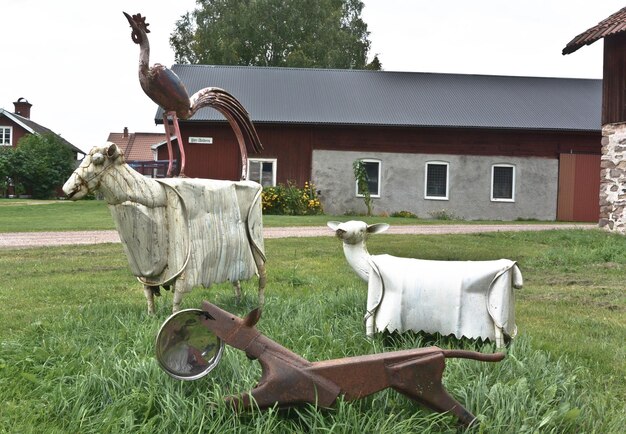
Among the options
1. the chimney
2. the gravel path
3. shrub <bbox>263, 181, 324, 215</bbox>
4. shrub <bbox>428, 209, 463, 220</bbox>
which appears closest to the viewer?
the gravel path

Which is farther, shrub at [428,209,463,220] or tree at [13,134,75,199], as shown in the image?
tree at [13,134,75,199]

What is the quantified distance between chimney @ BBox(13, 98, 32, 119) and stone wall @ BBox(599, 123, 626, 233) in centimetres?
4399

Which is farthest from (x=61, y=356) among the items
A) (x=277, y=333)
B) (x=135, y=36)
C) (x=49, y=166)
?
(x=49, y=166)

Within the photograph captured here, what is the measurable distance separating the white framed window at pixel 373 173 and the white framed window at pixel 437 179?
177cm

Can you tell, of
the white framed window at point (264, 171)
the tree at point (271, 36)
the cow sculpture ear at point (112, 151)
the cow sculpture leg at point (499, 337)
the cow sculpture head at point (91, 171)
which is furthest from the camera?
the tree at point (271, 36)

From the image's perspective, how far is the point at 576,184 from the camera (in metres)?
24.6

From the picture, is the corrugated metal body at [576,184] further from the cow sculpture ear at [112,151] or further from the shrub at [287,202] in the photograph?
the cow sculpture ear at [112,151]

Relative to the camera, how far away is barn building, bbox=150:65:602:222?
2398 centimetres

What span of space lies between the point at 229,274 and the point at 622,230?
13.1 m

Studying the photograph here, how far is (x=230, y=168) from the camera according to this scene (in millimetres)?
23953

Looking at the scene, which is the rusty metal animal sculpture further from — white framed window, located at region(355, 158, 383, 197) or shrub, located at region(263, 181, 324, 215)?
white framed window, located at region(355, 158, 383, 197)

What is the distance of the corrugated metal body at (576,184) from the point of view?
80.7 ft

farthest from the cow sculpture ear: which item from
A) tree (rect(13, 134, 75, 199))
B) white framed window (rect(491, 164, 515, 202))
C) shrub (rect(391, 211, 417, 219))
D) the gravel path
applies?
tree (rect(13, 134, 75, 199))

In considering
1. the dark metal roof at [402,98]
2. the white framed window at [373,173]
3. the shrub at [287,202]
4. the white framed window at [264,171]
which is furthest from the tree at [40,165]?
the white framed window at [373,173]
